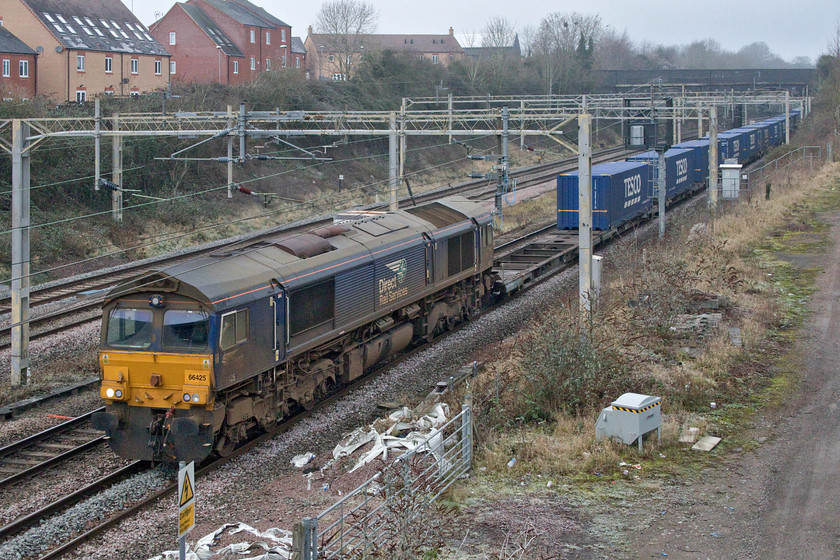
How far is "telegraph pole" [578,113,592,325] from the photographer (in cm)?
1709

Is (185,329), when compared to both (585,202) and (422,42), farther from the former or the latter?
(422,42)

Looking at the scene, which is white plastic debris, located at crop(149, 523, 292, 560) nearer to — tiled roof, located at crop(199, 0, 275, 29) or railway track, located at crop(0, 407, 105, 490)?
railway track, located at crop(0, 407, 105, 490)

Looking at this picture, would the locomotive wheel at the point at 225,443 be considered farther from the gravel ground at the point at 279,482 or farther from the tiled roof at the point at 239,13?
the tiled roof at the point at 239,13

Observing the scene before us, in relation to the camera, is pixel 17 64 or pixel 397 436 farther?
pixel 17 64

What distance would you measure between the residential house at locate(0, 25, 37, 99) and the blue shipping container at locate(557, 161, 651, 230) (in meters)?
29.7

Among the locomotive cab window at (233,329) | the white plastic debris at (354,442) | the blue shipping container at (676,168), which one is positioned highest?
the blue shipping container at (676,168)

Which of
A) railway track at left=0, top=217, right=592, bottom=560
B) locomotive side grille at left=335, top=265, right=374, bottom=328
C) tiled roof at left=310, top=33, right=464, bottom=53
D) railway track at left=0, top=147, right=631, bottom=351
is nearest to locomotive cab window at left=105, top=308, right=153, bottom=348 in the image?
railway track at left=0, top=147, right=631, bottom=351

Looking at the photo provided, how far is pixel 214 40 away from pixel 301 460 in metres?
57.0

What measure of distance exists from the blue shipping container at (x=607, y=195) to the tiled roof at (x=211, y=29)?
40.2 metres

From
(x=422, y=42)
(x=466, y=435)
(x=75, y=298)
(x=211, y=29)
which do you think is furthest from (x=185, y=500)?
(x=422, y=42)

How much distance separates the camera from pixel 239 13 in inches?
2768

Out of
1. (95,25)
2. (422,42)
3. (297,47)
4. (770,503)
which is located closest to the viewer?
(770,503)

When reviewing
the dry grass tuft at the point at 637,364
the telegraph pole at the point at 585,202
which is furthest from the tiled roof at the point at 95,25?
the telegraph pole at the point at 585,202

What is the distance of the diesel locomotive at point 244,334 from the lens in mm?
12555
